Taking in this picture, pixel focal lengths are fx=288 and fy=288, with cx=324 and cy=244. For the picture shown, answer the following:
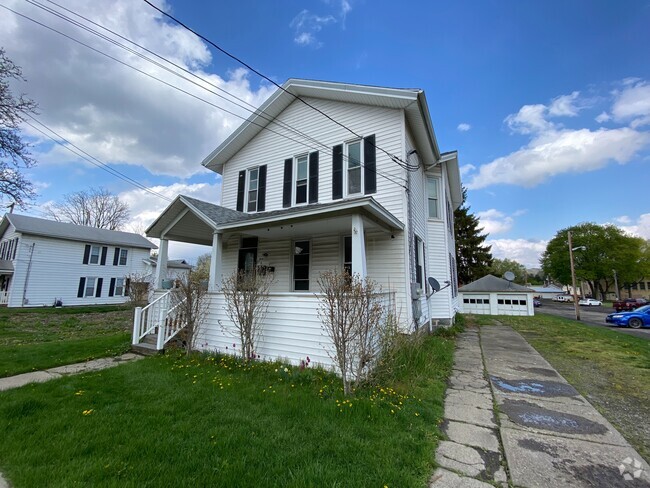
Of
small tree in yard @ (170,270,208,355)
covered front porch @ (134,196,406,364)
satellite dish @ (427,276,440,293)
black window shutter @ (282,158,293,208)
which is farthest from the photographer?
black window shutter @ (282,158,293,208)

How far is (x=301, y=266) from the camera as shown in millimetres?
9453

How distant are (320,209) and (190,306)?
389cm

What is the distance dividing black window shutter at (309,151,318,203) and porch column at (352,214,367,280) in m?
3.48

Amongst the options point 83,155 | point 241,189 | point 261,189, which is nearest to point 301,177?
point 261,189

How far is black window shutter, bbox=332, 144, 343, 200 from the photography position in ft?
29.5

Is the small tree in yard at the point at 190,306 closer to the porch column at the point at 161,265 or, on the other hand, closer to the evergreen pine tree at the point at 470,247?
Answer: the porch column at the point at 161,265

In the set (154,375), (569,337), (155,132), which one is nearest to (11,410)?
(154,375)

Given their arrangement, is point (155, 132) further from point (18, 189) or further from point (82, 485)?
point (82, 485)

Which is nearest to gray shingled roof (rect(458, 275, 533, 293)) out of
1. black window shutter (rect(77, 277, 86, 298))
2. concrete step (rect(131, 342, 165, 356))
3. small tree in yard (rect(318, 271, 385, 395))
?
small tree in yard (rect(318, 271, 385, 395))

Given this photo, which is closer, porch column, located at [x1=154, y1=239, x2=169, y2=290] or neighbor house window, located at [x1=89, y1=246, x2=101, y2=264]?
porch column, located at [x1=154, y1=239, x2=169, y2=290]

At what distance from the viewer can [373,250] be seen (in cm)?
831

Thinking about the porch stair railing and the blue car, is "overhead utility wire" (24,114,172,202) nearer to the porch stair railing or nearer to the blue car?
the porch stair railing

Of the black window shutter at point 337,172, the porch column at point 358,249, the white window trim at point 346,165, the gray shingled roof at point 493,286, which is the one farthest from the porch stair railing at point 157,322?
the gray shingled roof at point 493,286

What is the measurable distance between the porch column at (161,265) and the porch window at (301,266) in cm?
401
